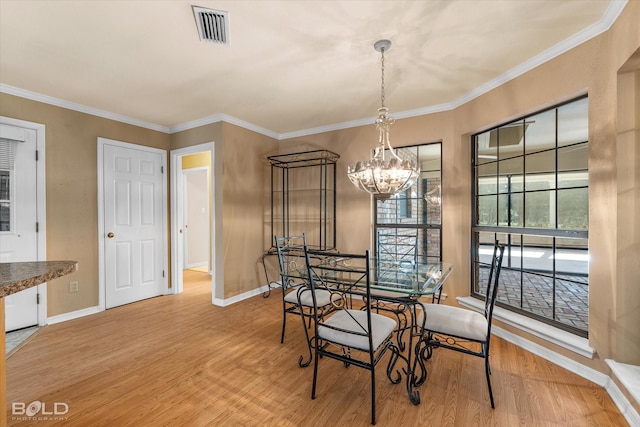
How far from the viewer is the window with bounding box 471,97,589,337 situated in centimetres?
233

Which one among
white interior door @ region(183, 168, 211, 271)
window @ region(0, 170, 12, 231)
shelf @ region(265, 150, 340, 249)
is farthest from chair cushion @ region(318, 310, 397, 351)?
white interior door @ region(183, 168, 211, 271)

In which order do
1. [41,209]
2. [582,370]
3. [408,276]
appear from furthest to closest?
[41,209]
[408,276]
[582,370]

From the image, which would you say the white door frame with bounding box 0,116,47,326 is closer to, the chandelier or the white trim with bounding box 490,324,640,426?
the chandelier

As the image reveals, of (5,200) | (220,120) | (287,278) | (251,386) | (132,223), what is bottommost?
(251,386)

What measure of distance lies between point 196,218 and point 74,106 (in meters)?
3.12

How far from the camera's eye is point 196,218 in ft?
20.0

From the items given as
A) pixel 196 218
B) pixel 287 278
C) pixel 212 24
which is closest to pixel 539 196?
pixel 287 278

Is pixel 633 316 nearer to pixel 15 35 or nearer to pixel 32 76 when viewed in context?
pixel 15 35

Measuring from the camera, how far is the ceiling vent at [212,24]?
1.83 m

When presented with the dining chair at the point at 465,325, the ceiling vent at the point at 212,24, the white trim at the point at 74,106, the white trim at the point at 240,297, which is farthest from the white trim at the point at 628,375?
the white trim at the point at 74,106

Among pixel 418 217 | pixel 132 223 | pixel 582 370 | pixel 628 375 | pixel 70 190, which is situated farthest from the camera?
pixel 132 223

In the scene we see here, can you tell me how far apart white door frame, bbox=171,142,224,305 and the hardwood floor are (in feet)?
3.11

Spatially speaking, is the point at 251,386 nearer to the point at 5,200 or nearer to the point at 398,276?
the point at 398,276

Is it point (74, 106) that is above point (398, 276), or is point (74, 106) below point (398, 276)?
above
